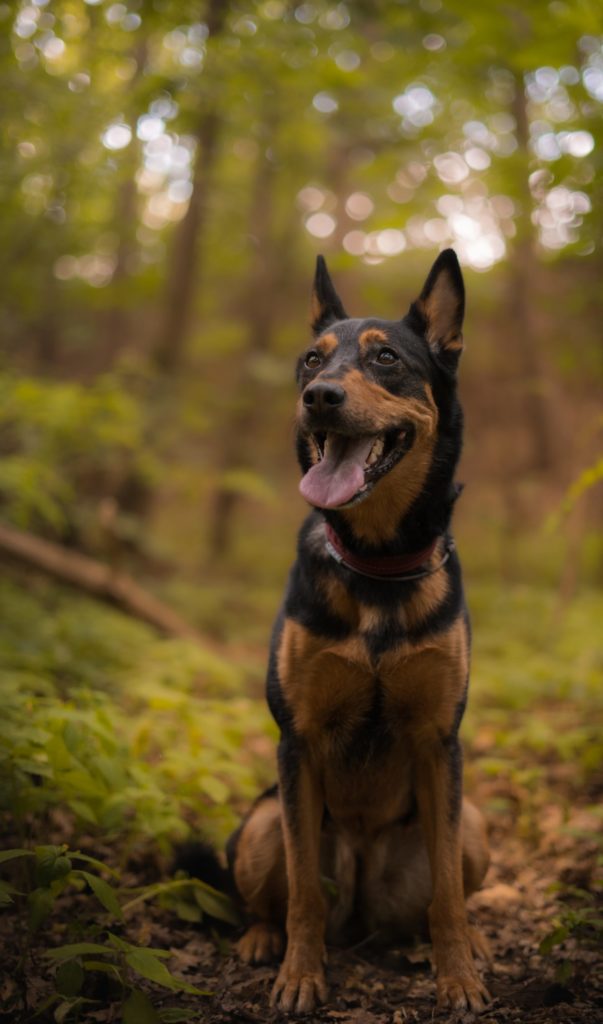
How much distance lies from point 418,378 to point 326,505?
766 millimetres

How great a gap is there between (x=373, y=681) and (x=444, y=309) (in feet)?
5.56

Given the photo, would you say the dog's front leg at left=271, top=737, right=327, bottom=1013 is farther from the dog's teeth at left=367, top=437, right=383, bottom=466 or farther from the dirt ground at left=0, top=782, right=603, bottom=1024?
the dog's teeth at left=367, top=437, right=383, bottom=466

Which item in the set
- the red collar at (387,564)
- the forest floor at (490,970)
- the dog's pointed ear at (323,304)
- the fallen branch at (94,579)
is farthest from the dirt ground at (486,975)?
the fallen branch at (94,579)

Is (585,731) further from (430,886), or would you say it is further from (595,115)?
(595,115)

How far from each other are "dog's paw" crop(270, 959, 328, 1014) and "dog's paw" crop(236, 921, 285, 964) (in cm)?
25

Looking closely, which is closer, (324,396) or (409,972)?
(324,396)

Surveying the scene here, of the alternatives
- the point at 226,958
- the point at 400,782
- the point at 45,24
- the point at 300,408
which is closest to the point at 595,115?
the point at 300,408

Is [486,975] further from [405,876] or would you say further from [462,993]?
[405,876]

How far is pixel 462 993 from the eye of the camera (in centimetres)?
281

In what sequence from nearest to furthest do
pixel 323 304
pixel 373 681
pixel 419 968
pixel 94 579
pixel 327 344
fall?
pixel 373 681
pixel 419 968
pixel 327 344
pixel 323 304
pixel 94 579

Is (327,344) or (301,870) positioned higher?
(327,344)

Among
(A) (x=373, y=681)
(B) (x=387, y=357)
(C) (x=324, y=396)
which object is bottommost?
(A) (x=373, y=681)

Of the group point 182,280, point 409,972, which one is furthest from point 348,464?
point 182,280

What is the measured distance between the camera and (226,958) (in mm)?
3207
